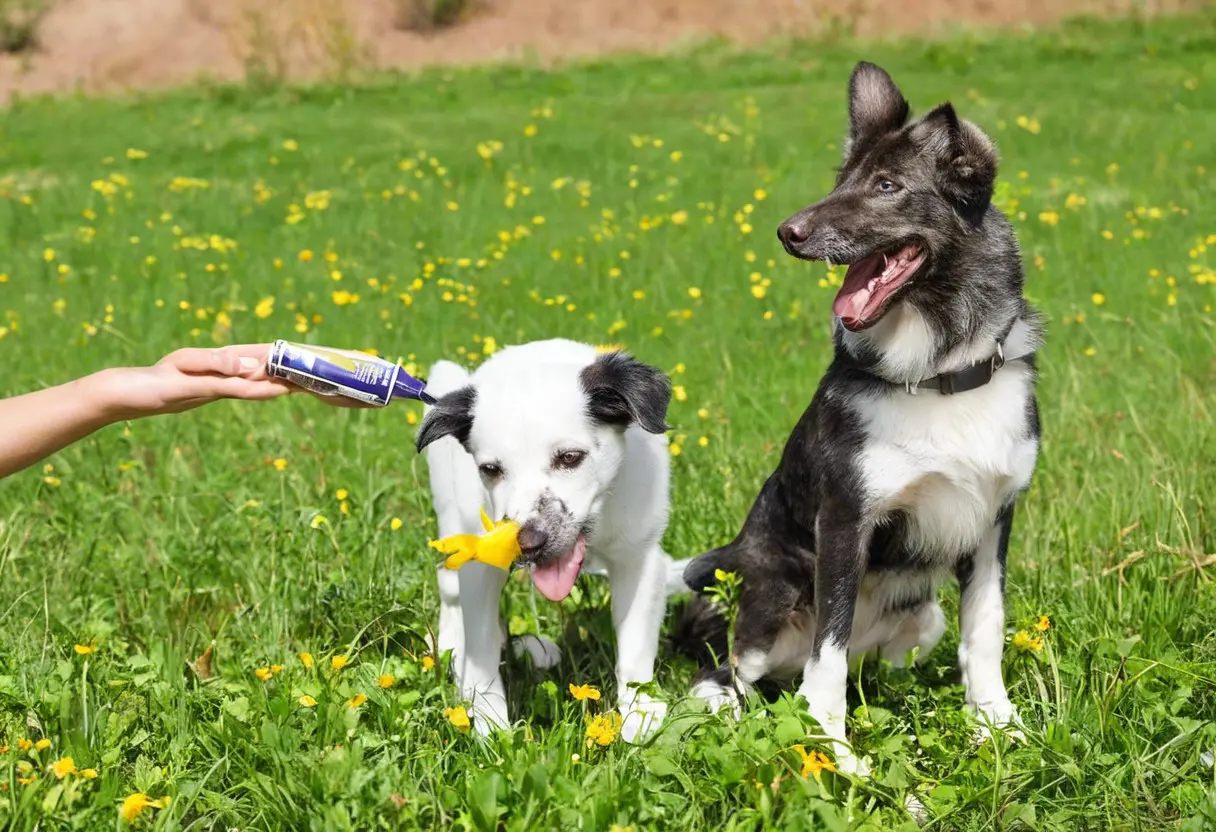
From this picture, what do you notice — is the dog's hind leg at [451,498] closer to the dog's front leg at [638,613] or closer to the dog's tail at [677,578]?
the dog's front leg at [638,613]

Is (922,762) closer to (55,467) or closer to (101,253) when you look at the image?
(55,467)

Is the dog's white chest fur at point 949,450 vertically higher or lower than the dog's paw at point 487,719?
higher

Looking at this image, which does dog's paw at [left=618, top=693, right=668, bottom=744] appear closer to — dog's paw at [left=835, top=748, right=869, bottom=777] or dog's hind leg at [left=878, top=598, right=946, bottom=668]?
dog's paw at [left=835, top=748, right=869, bottom=777]

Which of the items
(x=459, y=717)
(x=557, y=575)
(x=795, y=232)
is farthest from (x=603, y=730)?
(x=795, y=232)

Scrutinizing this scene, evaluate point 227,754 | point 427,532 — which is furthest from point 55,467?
point 227,754

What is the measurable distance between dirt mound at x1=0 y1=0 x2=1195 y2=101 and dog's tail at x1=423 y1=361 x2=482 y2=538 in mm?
15049

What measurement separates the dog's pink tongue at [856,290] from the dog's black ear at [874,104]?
1.16 feet

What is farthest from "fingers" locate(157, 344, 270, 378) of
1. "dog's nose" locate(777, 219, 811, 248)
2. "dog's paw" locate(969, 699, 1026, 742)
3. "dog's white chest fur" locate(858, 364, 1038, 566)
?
"dog's paw" locate(969, 699, 1026, 742)

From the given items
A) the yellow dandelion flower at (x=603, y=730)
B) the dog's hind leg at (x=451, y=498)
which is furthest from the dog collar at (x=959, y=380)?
the dog's hind leg at (x=451, y=498)

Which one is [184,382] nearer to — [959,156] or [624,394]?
[624,394]

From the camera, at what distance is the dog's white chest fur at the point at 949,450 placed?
316 centimetres

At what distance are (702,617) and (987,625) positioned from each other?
3.13 feet

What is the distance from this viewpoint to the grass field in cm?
289

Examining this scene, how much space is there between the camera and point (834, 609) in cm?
322
